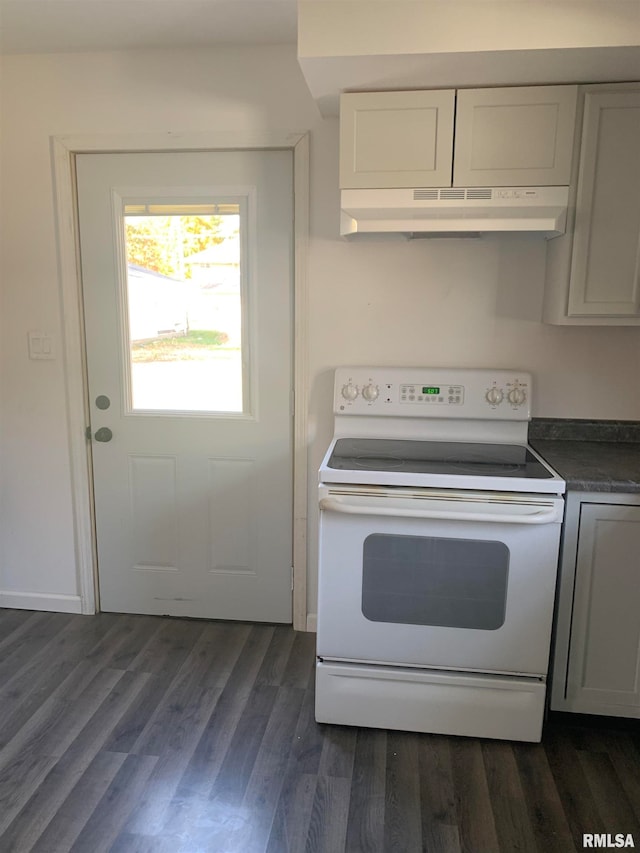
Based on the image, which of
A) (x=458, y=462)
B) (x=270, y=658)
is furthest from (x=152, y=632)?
(x=458, y=462)

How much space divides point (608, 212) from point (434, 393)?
33.6 inches

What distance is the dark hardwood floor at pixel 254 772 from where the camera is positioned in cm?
175

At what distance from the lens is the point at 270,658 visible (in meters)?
2.61

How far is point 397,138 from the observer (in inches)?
82.7

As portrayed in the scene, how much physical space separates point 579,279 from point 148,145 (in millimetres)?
1723

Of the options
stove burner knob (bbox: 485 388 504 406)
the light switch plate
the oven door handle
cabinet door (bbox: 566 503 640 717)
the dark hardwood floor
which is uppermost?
the light switch plate

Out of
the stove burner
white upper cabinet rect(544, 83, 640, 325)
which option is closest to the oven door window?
the stove burner

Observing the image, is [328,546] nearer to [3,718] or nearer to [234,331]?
[234,331]

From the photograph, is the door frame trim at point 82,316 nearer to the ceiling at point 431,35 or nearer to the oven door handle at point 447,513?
the ceiling at point 431,35

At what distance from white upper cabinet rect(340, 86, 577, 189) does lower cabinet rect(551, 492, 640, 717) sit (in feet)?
3.51

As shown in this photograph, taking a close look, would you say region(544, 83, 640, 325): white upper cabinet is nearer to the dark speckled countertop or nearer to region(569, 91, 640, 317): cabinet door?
region(569, 91, 640, 317): cabinet door

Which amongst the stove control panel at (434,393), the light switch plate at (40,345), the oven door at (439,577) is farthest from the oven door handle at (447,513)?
the light switch plate at (40,345)

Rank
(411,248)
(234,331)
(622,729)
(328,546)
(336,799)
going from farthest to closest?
(234,331), (411,248), (622,729), (328,546), (336,799)

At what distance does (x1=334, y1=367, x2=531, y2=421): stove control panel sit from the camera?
2469 mm
